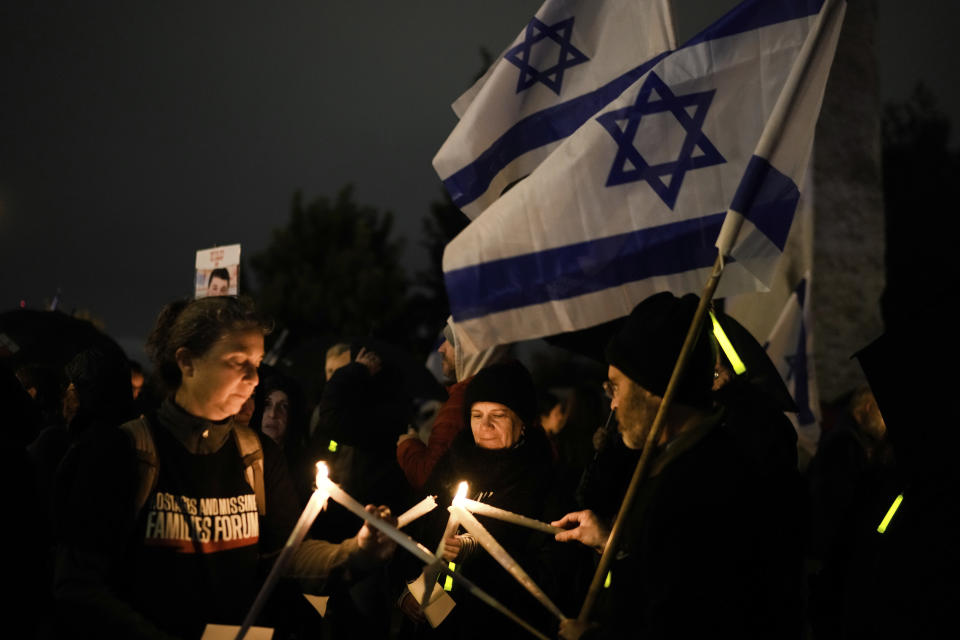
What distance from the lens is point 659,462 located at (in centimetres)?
258

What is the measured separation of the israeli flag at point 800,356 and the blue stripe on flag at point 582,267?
4138mm

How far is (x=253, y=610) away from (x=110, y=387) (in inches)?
74.8

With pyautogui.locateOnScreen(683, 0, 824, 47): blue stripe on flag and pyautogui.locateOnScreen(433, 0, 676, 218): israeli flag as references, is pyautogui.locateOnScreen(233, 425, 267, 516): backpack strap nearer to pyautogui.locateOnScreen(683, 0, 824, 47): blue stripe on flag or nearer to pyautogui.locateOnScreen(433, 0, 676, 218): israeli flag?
pyautogui.locateOnScreen(433, 0, 676, 218): israeli flag

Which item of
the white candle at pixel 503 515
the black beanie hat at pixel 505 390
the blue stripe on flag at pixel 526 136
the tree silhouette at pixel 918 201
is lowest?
the white candle at pixel 503 515

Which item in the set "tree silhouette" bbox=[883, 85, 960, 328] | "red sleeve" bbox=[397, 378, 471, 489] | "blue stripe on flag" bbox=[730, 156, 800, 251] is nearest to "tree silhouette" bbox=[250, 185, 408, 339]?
"tree silhouette" bbox=[883, 85, 960, 328]

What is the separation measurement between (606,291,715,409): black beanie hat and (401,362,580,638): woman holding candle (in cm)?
143

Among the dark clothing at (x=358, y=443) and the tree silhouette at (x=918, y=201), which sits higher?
the tree silhouette at (x=918, y=201)

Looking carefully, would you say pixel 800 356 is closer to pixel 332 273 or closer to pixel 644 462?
pixel 644 462

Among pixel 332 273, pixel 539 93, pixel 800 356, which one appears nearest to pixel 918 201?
pixel 332 273

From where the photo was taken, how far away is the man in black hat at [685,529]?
2281 mm

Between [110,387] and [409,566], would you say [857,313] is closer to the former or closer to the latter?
[409,566]

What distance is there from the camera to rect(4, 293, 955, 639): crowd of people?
237 centimetres

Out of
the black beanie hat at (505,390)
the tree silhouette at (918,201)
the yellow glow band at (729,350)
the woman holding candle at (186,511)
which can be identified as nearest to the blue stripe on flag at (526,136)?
the black beanie hat at (505,390)

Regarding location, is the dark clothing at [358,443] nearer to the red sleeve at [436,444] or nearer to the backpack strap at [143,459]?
the red sleeve at [436,444]
